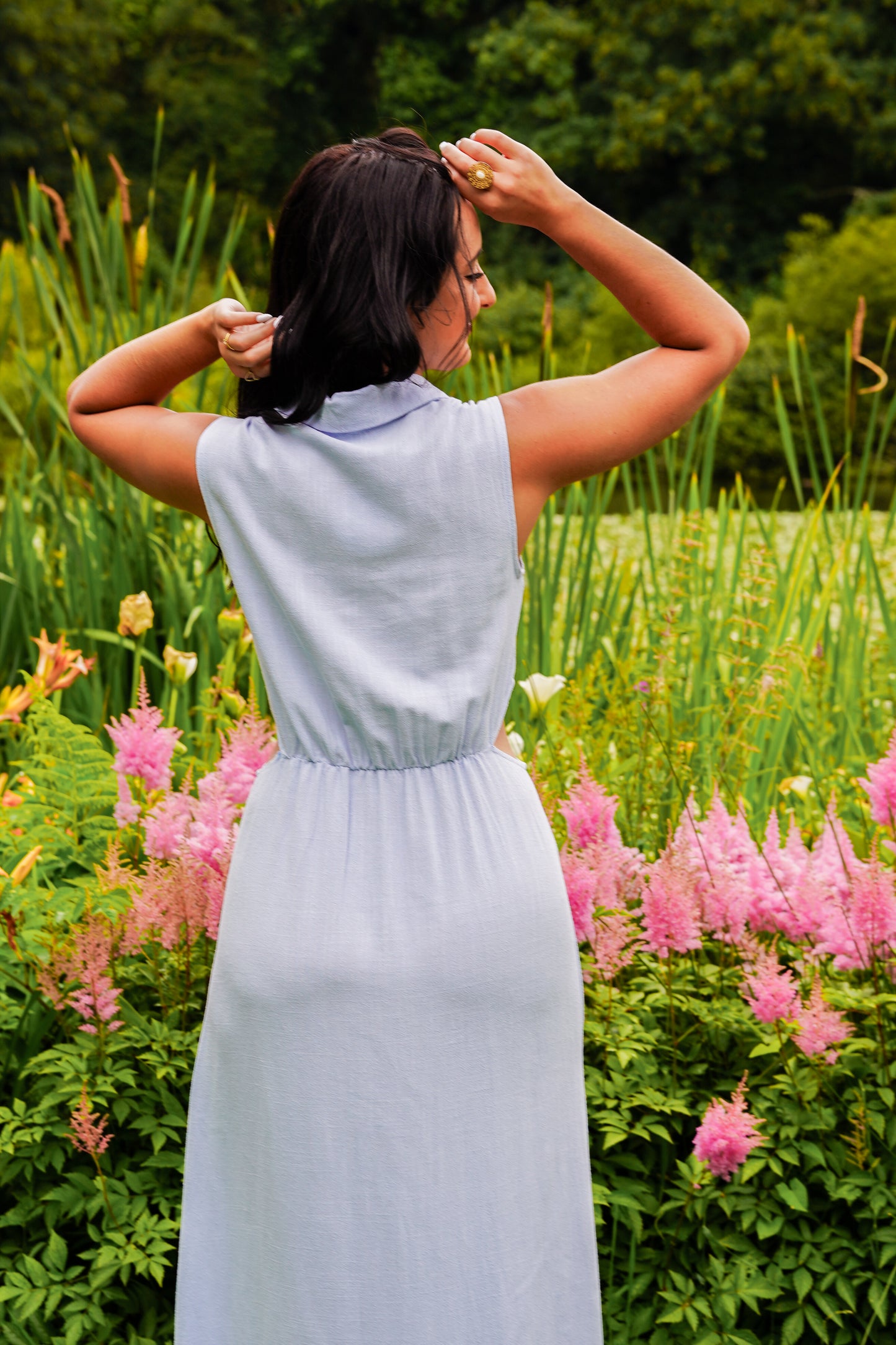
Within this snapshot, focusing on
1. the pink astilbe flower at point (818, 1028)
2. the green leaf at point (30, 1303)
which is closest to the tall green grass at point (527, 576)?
the pink astilbe flower at point (818, 1028)

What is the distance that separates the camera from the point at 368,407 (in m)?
1.18

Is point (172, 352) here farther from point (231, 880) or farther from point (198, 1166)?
point (198, 1166)

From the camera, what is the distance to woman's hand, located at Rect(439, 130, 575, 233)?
116cm

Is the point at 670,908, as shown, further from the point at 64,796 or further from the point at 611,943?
the point at 64,796

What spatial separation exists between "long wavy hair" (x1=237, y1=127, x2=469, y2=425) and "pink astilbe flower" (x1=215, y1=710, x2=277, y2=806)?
78 cm

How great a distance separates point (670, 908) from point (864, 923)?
0.27 meters

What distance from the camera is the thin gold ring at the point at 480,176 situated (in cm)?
116

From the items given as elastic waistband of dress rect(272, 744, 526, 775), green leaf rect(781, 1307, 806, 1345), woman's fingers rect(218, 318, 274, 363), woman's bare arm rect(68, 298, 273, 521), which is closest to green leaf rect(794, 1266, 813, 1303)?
green leaf rect(781, 1307, 806, 1345)

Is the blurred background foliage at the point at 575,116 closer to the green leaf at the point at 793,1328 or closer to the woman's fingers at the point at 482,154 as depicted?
the green leaf at the point at 793,1328

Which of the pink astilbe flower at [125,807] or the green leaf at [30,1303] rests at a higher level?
the pink astilbe flower at [125,807]

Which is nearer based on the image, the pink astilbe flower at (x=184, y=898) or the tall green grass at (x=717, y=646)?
the pink astilbe flower at (x=184, y=898)

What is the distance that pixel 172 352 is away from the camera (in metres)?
1.30

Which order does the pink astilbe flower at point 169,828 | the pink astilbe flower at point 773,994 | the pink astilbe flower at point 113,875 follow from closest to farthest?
the pink astilbe flower at point 773,994
the pink astilbe flower at point 113,875
the pink astilbe flower at point 169,828

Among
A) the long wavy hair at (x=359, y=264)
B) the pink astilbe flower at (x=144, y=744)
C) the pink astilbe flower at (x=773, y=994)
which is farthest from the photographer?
the pink astilbe flower at (x=144, y=744)
